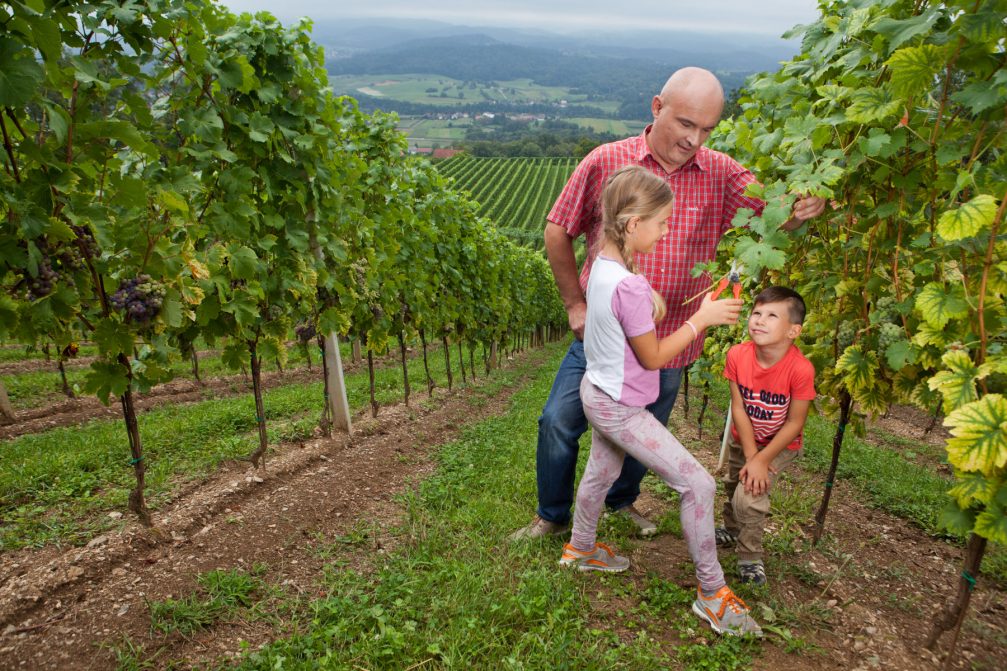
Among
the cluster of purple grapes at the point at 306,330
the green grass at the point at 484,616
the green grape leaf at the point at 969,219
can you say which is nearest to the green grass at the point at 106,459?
the cluster of purple grapes at the point at 306,330

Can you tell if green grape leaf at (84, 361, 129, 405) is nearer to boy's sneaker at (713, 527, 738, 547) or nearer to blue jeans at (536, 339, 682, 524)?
blue jeans at (536, 339, 682, 524)

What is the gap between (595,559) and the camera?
9.75ft

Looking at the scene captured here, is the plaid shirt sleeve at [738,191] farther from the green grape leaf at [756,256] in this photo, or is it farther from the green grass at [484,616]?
the green grass at [484,616]

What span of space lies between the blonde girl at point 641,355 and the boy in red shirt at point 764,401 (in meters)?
0.39

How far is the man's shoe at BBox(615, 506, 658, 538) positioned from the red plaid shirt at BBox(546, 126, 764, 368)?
108 centimetres

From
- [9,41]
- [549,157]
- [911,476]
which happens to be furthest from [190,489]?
[549,157]

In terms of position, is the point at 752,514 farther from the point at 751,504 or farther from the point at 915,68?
the point at 915,68

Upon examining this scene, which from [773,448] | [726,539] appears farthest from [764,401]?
[726,539]

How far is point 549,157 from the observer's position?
316 ft

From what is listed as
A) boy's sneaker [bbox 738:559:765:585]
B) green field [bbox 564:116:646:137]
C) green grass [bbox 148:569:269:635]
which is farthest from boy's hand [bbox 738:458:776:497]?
green field [bbox 564:116:646:137]

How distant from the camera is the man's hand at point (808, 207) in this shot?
2.60m

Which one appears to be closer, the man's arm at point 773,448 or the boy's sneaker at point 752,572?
the man's arm at point 773,448

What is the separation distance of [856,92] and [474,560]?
2.83m

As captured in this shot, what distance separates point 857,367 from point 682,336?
957 mm
